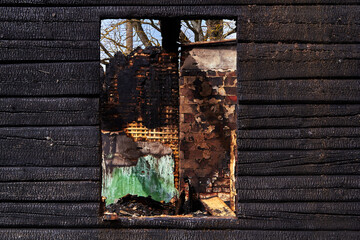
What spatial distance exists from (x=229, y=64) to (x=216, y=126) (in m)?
1.26

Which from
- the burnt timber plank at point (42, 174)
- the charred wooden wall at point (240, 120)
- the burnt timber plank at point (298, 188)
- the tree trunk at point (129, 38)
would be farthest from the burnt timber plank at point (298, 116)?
the tree trunk at point (129, 38)

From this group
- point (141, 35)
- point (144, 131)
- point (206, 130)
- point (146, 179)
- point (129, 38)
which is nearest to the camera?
point (206, 130)

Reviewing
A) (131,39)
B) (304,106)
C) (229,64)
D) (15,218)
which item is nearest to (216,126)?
(229,64)

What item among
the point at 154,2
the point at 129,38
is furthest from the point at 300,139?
the point at 129,38

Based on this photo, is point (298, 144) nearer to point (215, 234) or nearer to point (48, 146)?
point (215, 234)

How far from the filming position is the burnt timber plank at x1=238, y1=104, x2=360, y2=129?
1.86 meters

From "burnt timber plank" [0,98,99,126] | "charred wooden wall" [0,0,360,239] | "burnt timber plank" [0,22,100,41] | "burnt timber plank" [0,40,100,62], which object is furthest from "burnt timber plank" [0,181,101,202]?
"burnt timber plank" [0,22,100,41]

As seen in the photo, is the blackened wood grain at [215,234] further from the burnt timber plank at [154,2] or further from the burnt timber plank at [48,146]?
the burnt timber plank at [154,2]

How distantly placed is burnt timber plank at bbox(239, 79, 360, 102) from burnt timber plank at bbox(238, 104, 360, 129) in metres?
0.04

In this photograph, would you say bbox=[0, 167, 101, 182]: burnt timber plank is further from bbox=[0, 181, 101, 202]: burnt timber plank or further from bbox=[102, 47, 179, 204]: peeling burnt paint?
bbox=[102, 47, 179, 204]: peeling burnt paint

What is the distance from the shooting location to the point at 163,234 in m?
1.85

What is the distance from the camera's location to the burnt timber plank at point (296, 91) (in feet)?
6.11

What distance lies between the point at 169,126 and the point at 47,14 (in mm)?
4968

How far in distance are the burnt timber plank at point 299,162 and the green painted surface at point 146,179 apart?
15.9ft
